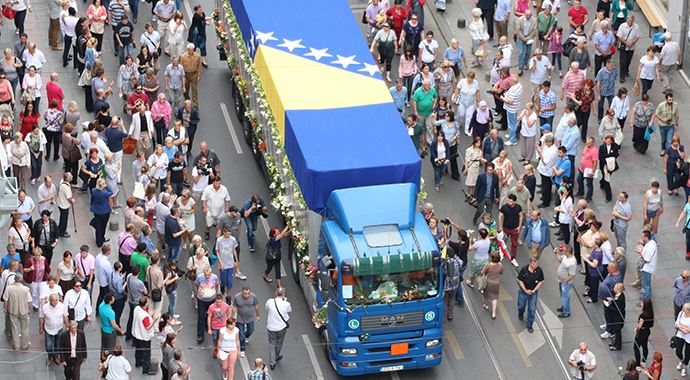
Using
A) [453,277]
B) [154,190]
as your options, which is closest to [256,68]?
[154,190]

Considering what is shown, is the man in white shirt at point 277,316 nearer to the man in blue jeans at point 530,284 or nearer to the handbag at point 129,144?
the man in blue jeans at point 530,284

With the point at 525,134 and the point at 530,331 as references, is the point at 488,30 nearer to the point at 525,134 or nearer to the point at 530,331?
the point at 525,134

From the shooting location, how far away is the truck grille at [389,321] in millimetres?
34625

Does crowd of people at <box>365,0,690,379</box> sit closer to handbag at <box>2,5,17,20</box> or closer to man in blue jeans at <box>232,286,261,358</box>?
man in blue jeans at <box>232,286,261,358</box>

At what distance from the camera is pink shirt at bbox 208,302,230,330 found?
35.4 m

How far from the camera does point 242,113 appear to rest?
43.2m

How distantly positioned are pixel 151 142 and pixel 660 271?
37.9 feet

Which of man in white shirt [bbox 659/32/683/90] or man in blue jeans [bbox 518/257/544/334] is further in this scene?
man in white shirt [bbox 659/32/683/90]

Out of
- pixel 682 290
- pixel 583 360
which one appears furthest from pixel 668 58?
pixel 583 360

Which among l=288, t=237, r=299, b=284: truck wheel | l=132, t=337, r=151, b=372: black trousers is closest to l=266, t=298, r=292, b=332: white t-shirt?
l=132, t=337, r=151, b=372: black trousers

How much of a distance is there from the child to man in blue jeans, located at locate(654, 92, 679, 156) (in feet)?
12.8

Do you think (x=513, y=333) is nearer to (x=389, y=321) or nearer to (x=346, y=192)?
(x=389, y=321)

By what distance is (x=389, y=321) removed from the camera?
3469cm

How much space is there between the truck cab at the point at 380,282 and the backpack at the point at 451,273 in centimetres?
64
